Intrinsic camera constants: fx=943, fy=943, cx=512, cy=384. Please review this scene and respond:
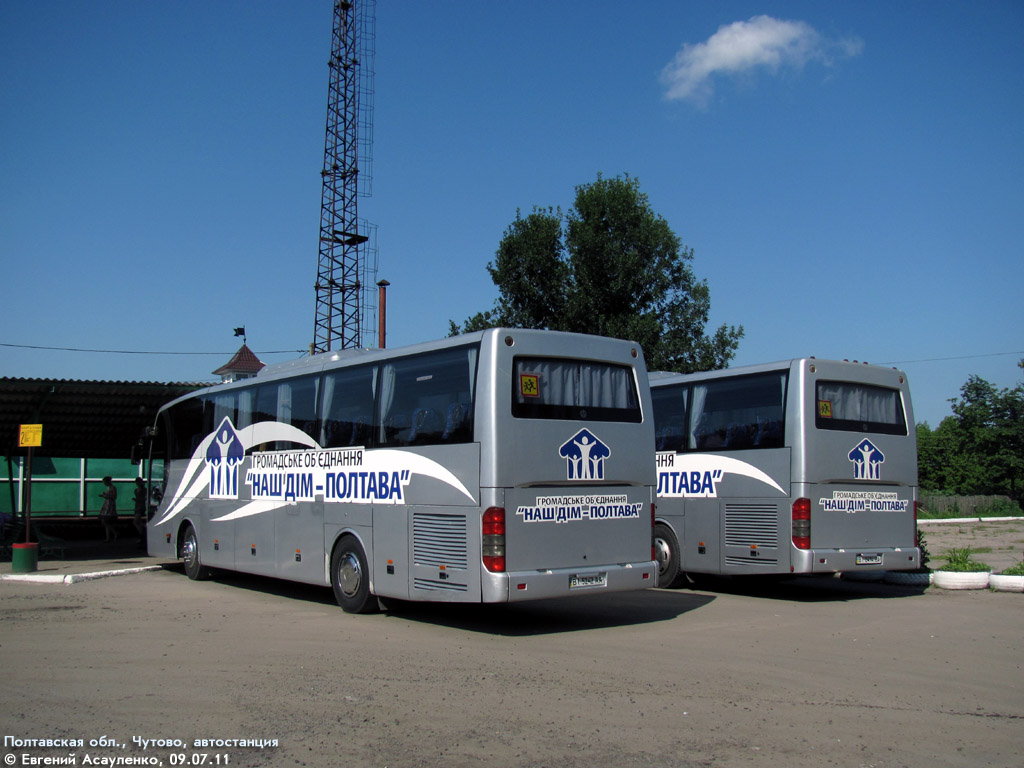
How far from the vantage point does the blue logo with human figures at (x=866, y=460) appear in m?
13.2

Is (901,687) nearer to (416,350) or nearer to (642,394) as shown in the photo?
(642,394)

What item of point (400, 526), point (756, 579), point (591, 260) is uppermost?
point (591, 260)

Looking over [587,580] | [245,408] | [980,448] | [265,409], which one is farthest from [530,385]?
[980,448]

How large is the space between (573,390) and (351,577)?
3.78 meters

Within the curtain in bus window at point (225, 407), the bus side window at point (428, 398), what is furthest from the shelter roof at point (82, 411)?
the bus side window at point (428, 398)

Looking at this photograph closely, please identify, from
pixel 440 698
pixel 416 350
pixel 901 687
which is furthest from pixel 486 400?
pixel 901 687

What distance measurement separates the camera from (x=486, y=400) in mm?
9773

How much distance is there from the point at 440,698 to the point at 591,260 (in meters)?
21.1

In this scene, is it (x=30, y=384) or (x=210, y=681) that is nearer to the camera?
(x=210, y=681)

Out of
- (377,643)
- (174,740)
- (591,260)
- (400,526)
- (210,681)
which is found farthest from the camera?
(591,260)

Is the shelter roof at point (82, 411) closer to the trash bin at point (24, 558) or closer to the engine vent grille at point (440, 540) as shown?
the trash bin at point (24, 558)

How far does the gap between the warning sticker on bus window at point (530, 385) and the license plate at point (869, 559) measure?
587 centimetres

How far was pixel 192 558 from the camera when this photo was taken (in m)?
16.0

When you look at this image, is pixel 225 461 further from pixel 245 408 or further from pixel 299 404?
pixel 299 404
